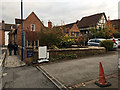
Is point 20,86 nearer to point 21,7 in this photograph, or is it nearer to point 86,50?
point 21,7

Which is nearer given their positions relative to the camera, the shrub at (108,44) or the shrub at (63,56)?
the shrub at (63,56)

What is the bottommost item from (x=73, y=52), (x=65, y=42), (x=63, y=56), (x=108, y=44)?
(x=63, y=56)

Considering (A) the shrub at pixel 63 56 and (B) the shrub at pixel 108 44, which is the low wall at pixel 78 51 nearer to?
(A) the shrub at pixel 63 56

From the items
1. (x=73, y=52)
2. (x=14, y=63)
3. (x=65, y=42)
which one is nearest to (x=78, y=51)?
(x=73, y=52)

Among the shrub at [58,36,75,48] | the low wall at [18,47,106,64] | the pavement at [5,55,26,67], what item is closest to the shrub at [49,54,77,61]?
the low wall at [18,47,106,64]

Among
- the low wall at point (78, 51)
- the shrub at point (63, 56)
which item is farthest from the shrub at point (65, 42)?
the shrub at point (63, 56)

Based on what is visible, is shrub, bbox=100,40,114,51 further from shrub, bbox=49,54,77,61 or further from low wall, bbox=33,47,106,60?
shrub, bbox=49,54,77,61

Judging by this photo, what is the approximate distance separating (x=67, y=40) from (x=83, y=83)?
747 cm

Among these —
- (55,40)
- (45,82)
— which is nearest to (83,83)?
(45,82)

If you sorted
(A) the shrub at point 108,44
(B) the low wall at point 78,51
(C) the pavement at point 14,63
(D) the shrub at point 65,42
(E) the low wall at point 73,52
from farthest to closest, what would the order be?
(A) the shrub at point 108,44 → (D) the shrub at point 65,42 → (B) the low wall at point 78,51 → (E) the low wall at point 73,52 → (C) the pavement at point 14,63

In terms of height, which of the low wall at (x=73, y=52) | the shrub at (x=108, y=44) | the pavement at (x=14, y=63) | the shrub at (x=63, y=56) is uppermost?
the shrub at (x=108, y=44)

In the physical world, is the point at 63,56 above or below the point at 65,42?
below

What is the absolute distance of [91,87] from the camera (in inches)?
145

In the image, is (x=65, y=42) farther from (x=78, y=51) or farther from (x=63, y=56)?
(x=63, y=56)
